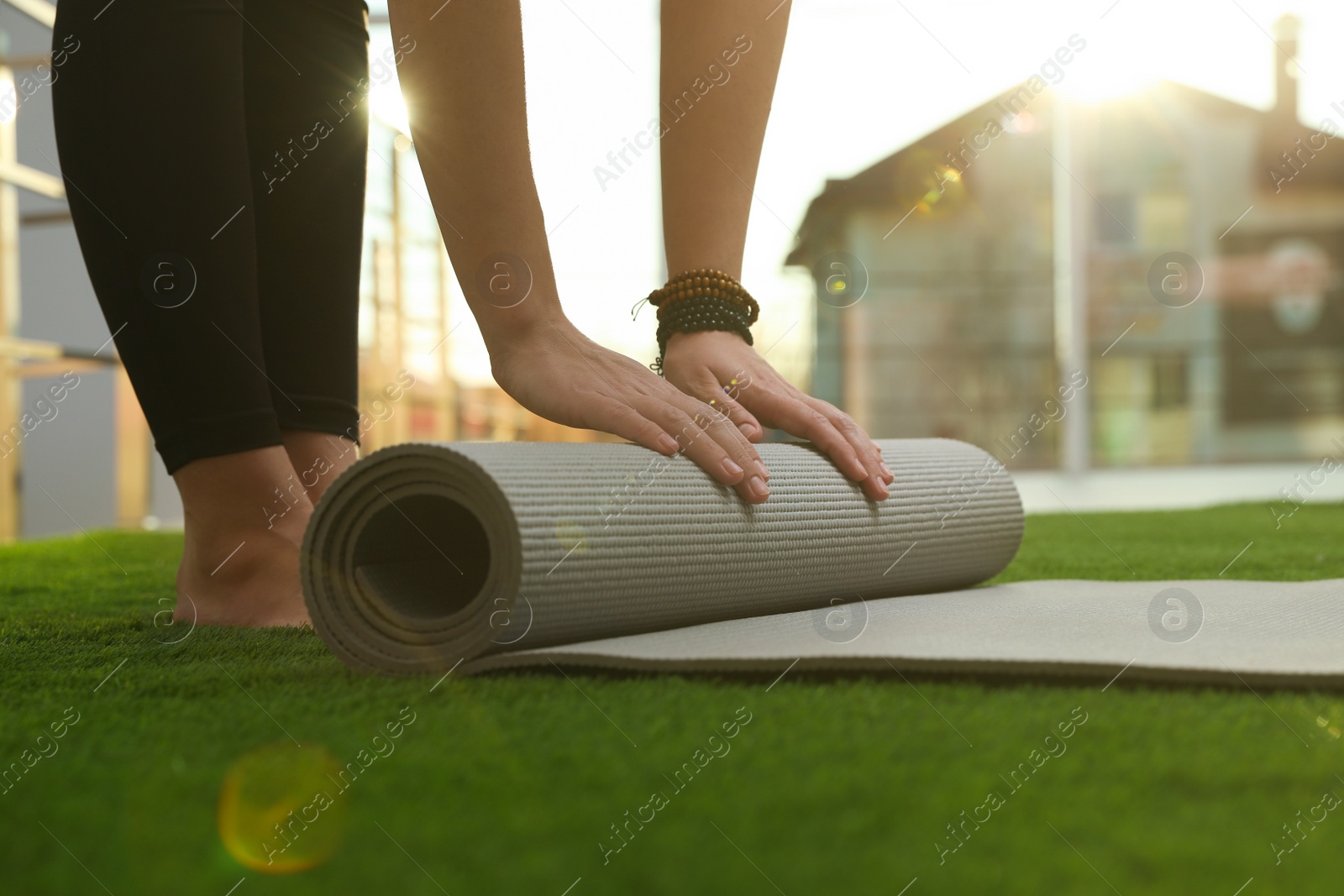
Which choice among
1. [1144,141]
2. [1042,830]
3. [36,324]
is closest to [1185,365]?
[1144,141]

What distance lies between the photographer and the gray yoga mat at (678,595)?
865 mm

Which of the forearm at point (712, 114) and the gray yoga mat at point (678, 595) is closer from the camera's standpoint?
the gray yoga mat at point (678, 595)

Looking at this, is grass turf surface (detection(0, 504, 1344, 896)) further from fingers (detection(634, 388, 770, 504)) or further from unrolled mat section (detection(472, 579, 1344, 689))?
fingers (detection(634, 388, 770, 504))

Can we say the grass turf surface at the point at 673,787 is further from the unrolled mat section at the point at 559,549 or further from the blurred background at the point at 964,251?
the blurred background at the point at 964,251

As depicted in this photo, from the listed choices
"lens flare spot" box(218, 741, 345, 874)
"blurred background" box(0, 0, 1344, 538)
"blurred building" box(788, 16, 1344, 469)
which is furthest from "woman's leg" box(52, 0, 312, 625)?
"blurred building" box(788, 16, 1344, 469)

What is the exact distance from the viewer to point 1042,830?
0.50 meters

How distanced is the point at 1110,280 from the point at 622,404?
316 inches

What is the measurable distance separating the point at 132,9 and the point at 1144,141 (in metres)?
9.56

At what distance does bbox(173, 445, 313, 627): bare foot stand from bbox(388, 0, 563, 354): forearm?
30 cm

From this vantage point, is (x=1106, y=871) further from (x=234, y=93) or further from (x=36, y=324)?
(x=36, y=324)

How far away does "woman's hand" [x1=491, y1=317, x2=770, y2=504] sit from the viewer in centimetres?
112

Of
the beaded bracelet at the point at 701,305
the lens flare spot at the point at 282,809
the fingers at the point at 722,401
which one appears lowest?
the lens flare spot at the point at 282,809

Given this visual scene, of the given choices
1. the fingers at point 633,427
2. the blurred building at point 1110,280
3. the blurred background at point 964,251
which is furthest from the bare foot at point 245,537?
the blurred building at point 1110,280

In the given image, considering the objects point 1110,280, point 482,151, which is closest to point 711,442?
point 482,151
